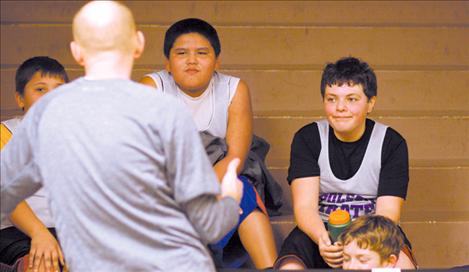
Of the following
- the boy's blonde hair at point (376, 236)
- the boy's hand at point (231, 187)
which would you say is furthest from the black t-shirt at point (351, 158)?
the boy's hand at point (231, 187)

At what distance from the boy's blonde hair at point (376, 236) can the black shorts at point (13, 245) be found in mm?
1199

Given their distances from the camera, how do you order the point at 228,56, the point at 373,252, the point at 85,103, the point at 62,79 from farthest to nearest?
the point at 228,56, the point at 62,79, the point at 373,252, the point at 85,103

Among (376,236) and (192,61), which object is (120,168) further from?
(192,61)

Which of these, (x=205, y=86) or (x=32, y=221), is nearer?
(x=32, y=221)

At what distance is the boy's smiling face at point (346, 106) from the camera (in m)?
3.58

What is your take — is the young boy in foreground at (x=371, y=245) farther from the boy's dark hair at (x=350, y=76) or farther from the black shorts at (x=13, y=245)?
the black shorts at (x=13, y=245)

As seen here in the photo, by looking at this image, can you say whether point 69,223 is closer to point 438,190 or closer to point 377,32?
point 438,190

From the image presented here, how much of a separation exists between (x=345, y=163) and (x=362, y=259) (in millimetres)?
645

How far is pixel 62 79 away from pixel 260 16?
1.69 m

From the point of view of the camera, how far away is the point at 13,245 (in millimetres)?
3635

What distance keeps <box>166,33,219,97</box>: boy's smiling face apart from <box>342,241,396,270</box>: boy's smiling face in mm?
1148

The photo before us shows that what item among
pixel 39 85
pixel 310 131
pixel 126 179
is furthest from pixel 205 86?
pixel 126 179

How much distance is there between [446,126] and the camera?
4.71 m

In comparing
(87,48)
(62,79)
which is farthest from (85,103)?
(62,79)
